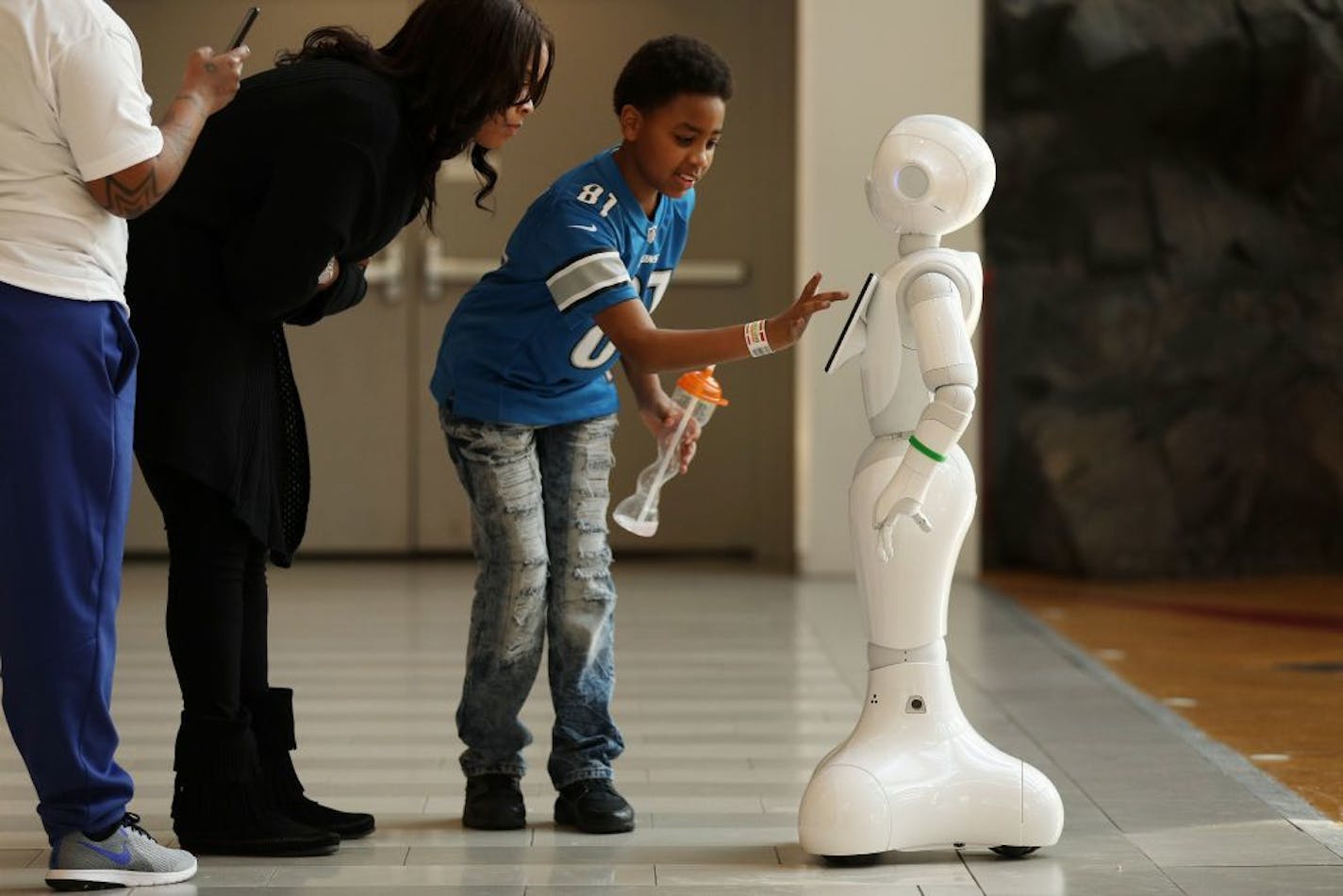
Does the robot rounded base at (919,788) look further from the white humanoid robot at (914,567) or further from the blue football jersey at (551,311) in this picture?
the blue football jersey at (551,311)

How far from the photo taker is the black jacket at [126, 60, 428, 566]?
245 centimetres

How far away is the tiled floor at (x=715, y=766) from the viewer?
2539 mm

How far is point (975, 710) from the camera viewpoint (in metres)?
3.94

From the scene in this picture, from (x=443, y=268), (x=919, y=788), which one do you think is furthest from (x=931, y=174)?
(x=443, y=268)

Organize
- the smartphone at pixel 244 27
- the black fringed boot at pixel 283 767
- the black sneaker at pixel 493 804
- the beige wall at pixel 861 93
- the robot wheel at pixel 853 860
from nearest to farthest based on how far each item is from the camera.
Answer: the smartphone at pixel 244 27
the robot wheel at pixel 853 860
the black fringed boot at pixel 283 767
the black sneaker at pixel 493 804
the beige wall at pixel 861 93

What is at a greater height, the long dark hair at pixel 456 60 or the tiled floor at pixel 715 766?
the long dark hair at pixel 456 60

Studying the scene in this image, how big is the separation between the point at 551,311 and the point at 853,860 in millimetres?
967

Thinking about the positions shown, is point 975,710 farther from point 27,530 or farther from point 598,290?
point 27,530

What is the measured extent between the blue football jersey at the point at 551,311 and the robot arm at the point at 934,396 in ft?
1.46

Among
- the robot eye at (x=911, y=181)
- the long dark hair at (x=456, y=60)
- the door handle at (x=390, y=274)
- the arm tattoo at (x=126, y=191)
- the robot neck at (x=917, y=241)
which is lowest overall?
the door handle at (x=390, y=274)

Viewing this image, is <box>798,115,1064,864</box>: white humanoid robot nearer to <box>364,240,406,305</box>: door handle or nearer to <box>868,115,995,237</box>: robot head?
<box>868,115,995,237</box>: robot head

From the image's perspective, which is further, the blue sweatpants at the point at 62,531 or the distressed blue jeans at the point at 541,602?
the distressed blue jeans at the point at 541,602

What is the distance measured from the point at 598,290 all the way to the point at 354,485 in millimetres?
4669

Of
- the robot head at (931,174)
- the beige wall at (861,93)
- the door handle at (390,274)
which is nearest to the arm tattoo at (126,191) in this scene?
the robot head at (931,174)
